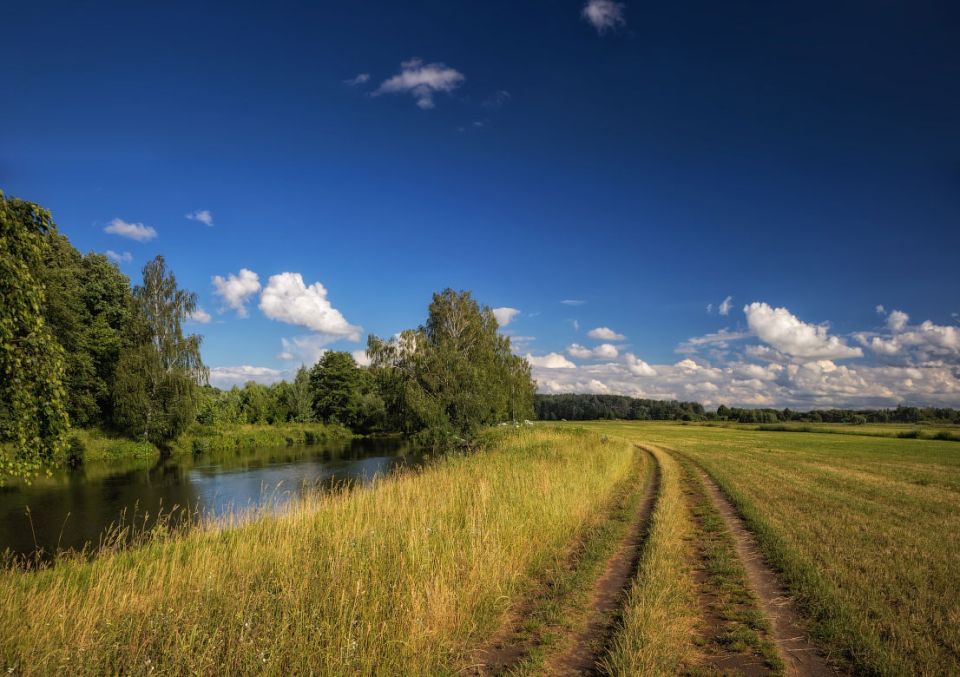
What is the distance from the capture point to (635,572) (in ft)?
21.9

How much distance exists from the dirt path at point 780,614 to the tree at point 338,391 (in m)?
64.1

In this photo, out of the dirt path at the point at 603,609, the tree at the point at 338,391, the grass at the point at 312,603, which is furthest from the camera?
the tree at the point at 338,391

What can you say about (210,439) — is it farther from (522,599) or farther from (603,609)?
(603,609)

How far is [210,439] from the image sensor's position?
43.8m

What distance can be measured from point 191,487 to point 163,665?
25.5 meters

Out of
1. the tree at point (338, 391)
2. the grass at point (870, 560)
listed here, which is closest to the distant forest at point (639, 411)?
the tree at point (338, 391)

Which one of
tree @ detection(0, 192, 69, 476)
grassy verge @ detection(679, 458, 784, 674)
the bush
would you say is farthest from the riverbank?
grassy verge @ detection(679, 458, 784, 674)

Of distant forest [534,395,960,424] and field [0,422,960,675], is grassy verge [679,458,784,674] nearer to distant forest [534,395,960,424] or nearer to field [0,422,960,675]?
field [0,422,960,675]

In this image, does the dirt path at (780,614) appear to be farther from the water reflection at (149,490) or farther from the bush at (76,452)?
the bush at (76,452)

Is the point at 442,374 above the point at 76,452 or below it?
above

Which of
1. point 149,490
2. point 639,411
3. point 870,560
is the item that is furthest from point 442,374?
point 639,411

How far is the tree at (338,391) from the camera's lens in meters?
68.2

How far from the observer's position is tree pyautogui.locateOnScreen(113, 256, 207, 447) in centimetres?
3644

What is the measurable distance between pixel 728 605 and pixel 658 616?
121cm
